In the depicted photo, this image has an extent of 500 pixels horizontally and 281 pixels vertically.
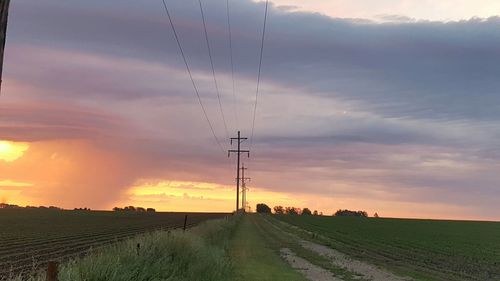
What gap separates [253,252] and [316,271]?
9.63m

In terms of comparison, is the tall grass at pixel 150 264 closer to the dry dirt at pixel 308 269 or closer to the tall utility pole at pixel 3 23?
the tall utility pole at pixel 3 23

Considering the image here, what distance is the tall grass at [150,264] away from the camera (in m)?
9.97

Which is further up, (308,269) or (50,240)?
(50,240)

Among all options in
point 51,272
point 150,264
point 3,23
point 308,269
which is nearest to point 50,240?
point 308,269

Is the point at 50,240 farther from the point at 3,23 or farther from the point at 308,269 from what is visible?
the point at 3,23

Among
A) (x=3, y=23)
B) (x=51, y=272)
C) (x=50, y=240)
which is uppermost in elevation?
(x=50, y=240)

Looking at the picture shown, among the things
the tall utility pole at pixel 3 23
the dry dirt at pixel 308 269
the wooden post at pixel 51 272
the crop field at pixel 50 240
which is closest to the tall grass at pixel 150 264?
the crop field at pixel 50 240

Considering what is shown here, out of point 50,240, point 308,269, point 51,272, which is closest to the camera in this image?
point 51,272

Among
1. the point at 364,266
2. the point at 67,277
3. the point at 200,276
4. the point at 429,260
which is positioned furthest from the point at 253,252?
the point at 67,277

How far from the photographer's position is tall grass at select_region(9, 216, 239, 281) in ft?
32.7

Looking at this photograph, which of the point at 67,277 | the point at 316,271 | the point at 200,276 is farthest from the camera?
the point at 316,271

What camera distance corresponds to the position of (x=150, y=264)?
13.1m

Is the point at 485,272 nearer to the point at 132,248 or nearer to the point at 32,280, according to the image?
the point at 132,248

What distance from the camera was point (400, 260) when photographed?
38.6 m
